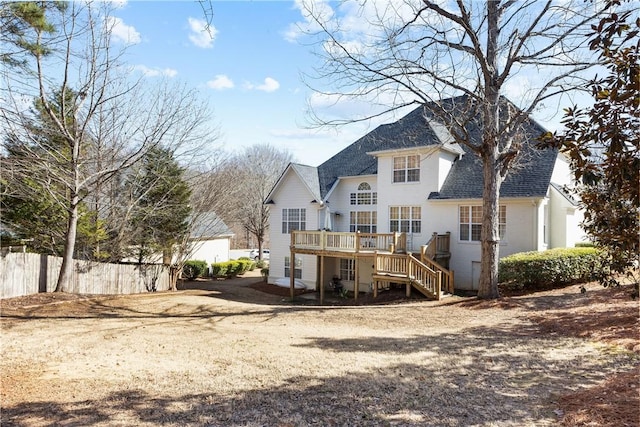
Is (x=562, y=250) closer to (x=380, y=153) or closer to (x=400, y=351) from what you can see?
(x=380, y=153)

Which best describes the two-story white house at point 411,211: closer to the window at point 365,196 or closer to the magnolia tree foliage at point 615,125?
the window at point 365,196

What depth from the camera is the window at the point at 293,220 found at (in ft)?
77.8

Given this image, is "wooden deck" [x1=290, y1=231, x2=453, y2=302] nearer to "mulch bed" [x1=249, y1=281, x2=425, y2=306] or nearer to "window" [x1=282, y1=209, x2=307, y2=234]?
"mulch bed" [x1=249, y1=281, x2=425, y2=306]

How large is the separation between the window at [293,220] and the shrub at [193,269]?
8.69m

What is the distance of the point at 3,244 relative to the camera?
1827cm

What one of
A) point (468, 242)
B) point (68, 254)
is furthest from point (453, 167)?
point (68, 254)

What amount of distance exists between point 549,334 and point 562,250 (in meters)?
8.24

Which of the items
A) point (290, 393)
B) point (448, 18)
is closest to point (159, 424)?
point (290, 393)

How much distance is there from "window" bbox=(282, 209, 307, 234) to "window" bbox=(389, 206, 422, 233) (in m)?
5.36

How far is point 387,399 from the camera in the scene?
554 centimetres

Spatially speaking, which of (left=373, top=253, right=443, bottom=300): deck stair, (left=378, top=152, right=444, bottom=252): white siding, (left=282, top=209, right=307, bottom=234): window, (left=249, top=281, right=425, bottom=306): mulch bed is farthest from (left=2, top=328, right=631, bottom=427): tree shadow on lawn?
(left=282, top=209, right=307, bottom=234): window

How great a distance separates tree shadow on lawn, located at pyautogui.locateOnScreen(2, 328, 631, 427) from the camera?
16.1 ft

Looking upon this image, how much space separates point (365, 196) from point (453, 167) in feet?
16.6

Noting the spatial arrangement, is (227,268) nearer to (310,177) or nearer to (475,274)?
(310,177)
